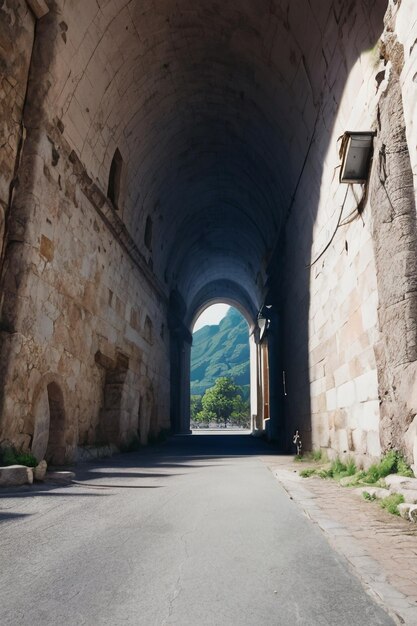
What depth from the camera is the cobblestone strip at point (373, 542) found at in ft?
6.89

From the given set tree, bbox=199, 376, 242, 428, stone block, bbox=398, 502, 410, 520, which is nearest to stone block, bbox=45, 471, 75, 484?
stone block, bbox=398, 502, 410, 520

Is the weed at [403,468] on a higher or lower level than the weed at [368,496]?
higher

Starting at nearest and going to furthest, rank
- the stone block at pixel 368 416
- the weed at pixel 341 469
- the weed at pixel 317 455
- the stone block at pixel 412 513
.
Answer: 1. the stone block at pixel 412 513
2. the stone block at pixel 368 416
3. the weed at pixel 341 469
4. the weed at pixel 317 455

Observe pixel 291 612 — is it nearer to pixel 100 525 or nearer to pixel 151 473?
pixel 100 525

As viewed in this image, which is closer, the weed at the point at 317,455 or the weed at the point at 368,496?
the weed at the point at 368,496

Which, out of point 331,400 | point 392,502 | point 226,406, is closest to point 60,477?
point 392,502

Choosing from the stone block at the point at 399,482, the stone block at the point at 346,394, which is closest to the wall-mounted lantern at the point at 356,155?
the stone block at the point at 346,394

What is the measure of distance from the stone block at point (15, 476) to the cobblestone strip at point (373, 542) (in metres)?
2.85

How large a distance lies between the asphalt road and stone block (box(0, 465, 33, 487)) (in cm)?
57

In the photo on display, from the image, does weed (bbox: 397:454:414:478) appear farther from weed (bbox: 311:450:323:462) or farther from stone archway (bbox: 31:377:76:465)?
stone archway (bbox: 31:377:76:465)

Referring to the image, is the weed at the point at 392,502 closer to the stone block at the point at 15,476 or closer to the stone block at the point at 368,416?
the stone block at the point at 368,416

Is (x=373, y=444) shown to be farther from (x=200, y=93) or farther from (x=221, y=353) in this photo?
(x=221, y=353)

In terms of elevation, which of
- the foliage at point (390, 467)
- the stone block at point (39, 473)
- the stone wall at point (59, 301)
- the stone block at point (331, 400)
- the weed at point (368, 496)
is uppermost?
the stone wall at point (59, 301)

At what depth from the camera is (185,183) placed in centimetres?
1652
